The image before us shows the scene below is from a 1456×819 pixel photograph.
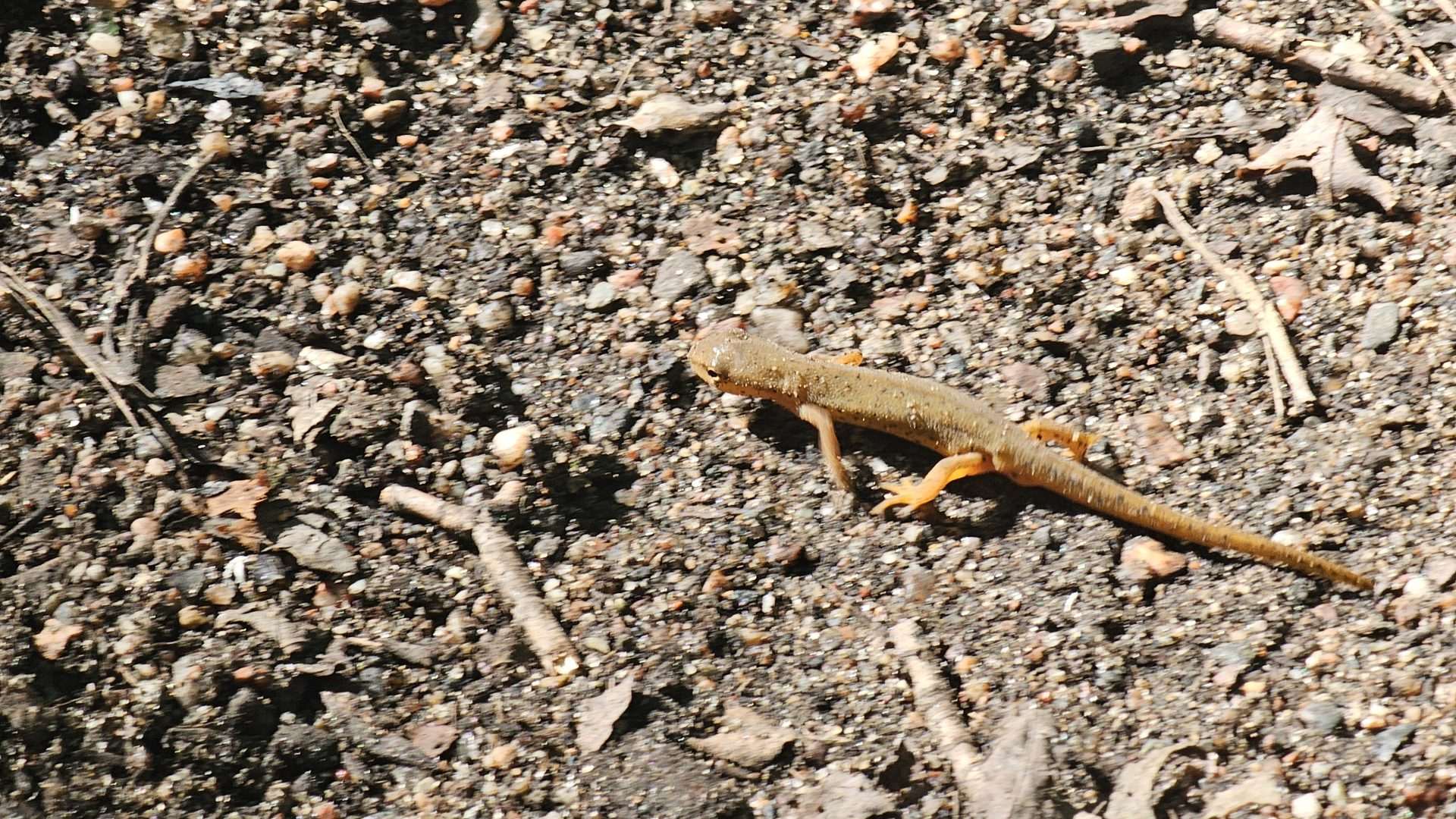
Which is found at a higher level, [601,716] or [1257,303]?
[1257,303]

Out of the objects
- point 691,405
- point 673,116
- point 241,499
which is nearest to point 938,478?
point 691,405

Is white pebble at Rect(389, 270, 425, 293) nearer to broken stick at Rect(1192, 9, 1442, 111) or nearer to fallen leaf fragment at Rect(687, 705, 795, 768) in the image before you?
fallen leaf fragment at Rect(687, 705, 795, 768)

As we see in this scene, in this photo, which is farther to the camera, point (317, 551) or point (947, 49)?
point (947, 49)

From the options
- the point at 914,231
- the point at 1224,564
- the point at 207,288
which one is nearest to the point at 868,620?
the point at 1224,564

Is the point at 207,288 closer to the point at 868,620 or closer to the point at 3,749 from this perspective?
the point at 3,749

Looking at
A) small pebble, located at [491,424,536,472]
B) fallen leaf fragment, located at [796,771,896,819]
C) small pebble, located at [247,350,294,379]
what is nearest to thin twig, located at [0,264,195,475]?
small pebble, located at [247,350,294,379]

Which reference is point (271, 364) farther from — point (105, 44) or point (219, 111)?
point (105, 44)

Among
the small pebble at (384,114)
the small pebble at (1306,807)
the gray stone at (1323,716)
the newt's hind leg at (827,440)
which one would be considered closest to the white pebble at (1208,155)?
the newt's hind leg at (827,440)
